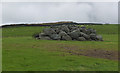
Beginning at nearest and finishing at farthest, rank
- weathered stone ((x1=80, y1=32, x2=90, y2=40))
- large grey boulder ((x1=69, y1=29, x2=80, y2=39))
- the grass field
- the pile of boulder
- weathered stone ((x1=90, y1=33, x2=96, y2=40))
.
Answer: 1. the grass field
2. the pile of boulder
3. large grey boulder ((x1=69, y1=29, x2=80, y2=39))
4. weathered stone ((x1=80, y1=32, x2=90, y2=40))
5. weathered stone ((x1=90, y1=33, x2=96, y2=40))

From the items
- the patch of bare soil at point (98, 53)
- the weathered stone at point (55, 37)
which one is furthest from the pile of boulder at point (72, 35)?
the patch of bare soil at point (98, 53)

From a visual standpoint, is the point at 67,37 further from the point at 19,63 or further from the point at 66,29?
the point at 19,63

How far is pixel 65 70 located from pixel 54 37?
28325 millimetres

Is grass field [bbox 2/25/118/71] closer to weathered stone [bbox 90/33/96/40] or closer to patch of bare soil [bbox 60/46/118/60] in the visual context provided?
patch of bare soil [bbox 60/46/118/60]

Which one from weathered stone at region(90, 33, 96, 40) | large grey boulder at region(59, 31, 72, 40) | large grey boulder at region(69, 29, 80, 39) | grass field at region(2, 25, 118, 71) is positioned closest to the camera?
grass field at region(2, 25, 118, 71)

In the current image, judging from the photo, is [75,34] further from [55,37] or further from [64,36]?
[55,37]

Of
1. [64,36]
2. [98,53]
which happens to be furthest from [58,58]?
[64,36]

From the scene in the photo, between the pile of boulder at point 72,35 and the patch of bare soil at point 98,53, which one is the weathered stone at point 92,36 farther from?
the patch of bare soil at point 98,53

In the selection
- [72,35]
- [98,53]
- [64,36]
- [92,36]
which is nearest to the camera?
[98,53]

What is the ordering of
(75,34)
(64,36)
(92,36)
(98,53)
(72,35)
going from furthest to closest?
(92,36), (72,35), (75,34), (64,36), (98,53)

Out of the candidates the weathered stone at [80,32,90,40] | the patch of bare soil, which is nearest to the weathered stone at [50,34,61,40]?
the weathered stone at [80,32,90,40]

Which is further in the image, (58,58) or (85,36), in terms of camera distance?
(85,36)

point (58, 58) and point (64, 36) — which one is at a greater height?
point (64, 36)

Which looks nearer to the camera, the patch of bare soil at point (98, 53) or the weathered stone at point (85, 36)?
the patch of bare soil at point (98, 53)
